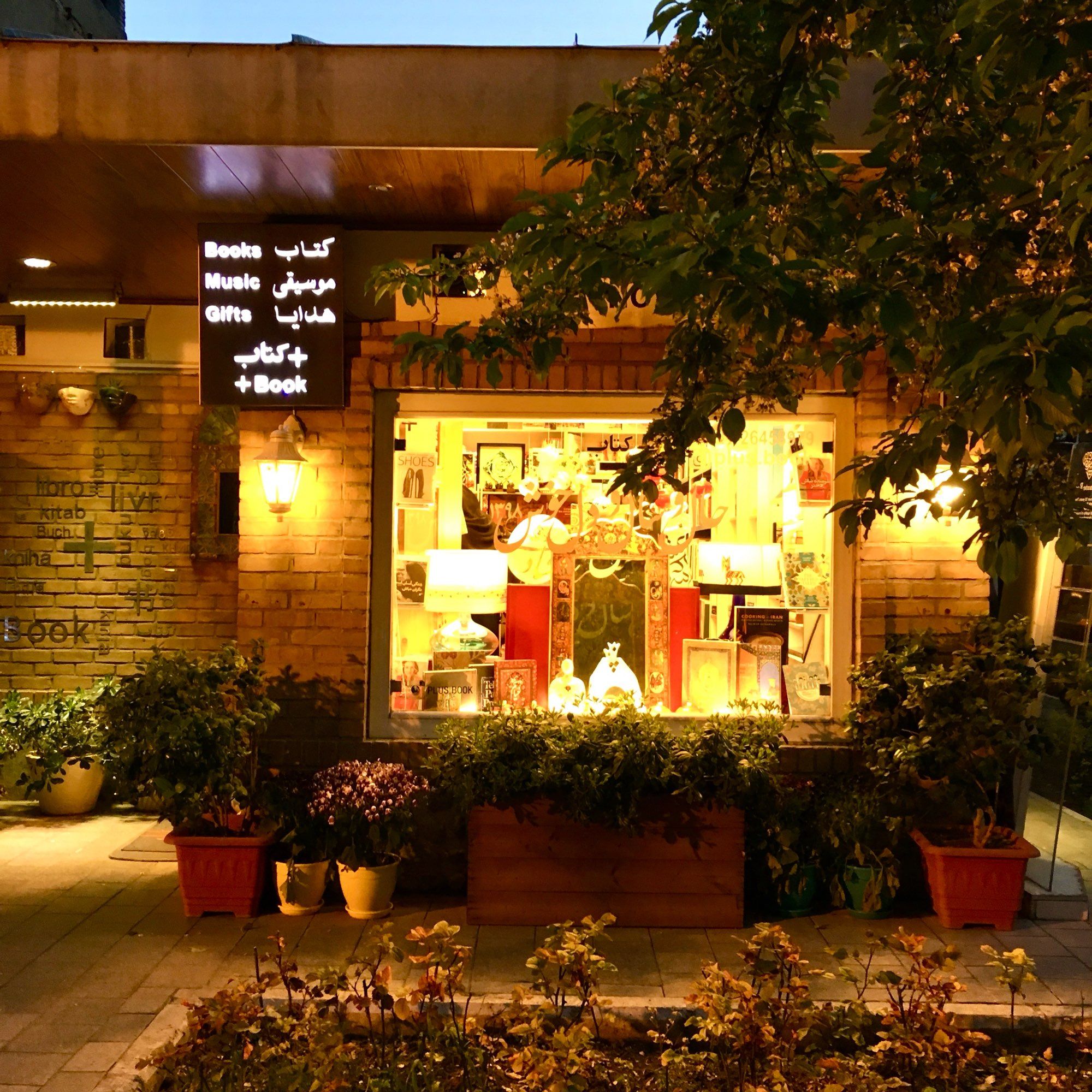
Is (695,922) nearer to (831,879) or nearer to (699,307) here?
(831,879)

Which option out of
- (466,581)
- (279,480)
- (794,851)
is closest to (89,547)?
(279,480)

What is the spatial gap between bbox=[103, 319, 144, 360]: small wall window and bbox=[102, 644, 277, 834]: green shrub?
382 cm

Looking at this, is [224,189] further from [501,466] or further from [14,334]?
[14,334]

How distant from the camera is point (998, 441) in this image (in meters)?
2.65

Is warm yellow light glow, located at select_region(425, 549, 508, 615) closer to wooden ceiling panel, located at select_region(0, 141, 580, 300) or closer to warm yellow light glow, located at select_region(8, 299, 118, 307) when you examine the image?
wooden ceiling panel, located at select_region(0, 141, 580, 300)

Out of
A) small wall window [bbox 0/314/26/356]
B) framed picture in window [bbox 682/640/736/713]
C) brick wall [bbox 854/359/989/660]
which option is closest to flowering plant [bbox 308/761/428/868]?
framed picture in window [bbox 682/640/736/713]

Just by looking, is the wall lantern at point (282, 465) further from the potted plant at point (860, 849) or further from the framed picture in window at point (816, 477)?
the potted plant at point (860, 849)

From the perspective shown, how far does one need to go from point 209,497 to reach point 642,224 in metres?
7.18

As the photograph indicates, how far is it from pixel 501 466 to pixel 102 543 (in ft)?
13.6

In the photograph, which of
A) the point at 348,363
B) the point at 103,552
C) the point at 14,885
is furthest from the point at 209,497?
the point at 14,885

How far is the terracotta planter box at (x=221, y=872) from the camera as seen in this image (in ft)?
20.6

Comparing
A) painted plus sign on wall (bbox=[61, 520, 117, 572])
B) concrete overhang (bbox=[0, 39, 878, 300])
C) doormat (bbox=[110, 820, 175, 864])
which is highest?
concrete overhang (bbox=[0, 39, 878, 300])

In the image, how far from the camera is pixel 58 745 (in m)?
8.40

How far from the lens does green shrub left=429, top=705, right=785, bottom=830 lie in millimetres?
6078
